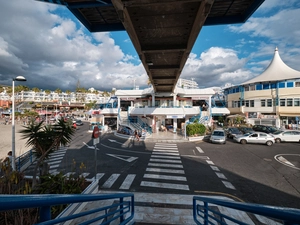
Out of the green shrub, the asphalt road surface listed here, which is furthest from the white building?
the asphalt road surface

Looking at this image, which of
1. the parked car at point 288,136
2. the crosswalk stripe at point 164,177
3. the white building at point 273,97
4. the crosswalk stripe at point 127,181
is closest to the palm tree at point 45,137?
the crosswalk stripe at point 127,181

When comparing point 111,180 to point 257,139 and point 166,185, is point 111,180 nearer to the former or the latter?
point 166,185

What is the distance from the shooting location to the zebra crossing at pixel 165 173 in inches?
342

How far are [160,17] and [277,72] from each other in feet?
139

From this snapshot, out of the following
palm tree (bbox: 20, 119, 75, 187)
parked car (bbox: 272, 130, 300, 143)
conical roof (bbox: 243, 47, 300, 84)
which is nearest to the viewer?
palm tree (bbox: 20, 119, 75, 187)

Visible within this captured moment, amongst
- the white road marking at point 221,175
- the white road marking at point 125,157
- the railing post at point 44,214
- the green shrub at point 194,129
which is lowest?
the white road marking at point 221,175

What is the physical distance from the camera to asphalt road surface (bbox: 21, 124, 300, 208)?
8.02 m

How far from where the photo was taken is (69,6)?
5.52 m

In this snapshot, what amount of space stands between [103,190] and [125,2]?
329 inches

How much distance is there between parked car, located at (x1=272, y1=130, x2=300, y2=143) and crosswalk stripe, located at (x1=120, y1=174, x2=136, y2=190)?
2021 cm

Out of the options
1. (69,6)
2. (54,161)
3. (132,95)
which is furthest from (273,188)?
(132,95)

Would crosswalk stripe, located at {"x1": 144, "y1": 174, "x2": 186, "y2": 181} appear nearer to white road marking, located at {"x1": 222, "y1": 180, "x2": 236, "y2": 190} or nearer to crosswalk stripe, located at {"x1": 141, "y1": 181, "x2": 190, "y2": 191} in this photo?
crosswalk stripe, located at {"x1": 141, "y1": 181, "x2": 190, "y2": 191}

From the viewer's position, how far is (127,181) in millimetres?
9141

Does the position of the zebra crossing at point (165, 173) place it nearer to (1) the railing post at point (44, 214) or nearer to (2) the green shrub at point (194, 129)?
(1) the railing post at point (44, 214)
